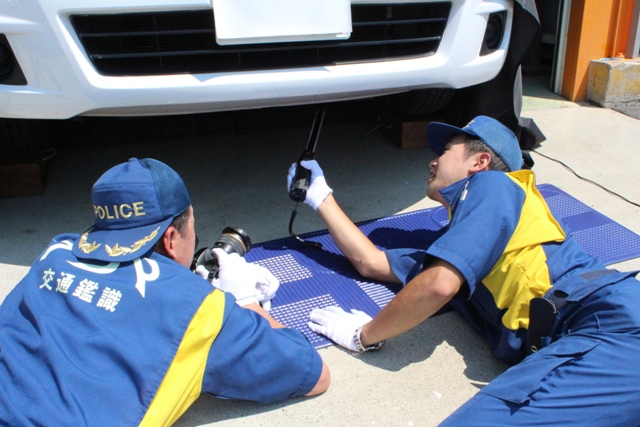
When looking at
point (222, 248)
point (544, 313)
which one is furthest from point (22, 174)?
point (544, 313)

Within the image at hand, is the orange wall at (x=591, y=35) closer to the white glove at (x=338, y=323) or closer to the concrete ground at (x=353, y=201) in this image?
the concrete ground at (x=353, y=201)

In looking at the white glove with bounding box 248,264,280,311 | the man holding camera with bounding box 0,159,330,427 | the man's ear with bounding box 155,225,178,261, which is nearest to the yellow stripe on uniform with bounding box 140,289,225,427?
the man holding camera with bounding box 0,159,330,427

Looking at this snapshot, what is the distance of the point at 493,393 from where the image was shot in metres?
1.41

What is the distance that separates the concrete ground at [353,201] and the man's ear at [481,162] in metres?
0.51

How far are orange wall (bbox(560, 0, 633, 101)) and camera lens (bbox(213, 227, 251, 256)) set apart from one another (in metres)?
3.34

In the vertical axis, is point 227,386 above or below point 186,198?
below

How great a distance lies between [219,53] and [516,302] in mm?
1337

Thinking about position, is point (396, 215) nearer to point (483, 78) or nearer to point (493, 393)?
point (483, 78)

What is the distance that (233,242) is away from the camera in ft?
6.27

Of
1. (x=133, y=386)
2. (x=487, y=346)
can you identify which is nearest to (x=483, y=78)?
(x=487, y=346)

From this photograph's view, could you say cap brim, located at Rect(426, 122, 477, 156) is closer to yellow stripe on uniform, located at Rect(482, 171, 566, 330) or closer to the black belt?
yellow stripe on uniform, located at Rect(482, 171, 566, 330)

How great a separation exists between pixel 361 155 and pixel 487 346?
167 cm

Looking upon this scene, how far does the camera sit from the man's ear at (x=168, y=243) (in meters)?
1.39

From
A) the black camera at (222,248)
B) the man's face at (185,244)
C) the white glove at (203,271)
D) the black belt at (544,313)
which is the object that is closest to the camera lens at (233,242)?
the black camera at (222,248)
